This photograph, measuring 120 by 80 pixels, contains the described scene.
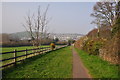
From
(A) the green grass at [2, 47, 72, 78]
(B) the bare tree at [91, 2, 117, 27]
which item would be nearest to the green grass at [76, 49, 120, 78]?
(A) the green grass at [2, 47, 72, 78]

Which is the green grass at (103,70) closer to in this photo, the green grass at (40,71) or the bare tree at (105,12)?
the green grass at (40,71)

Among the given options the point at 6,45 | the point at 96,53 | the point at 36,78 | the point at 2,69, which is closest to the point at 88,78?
the point at 36,78

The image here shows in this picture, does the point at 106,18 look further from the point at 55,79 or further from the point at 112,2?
the point at 55,79

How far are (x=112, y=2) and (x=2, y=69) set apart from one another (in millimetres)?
20091

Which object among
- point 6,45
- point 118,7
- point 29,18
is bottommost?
point 6,45

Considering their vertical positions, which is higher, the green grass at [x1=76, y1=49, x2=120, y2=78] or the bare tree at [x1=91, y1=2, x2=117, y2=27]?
the bare tree at [x1=91, y1=2, x2=117, y2=27]

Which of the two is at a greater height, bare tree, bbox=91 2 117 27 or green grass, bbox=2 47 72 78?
bare tree, bbox=91 2 117 27

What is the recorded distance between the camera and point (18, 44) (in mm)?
56125

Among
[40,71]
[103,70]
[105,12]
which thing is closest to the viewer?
[40,71]

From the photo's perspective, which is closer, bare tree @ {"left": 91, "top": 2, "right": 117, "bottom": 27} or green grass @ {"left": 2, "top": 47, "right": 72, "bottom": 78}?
green grass @ {"left": 2, "top": 47, "right": 72, "bottom": 78}

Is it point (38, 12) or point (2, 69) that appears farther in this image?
point (38, 12)

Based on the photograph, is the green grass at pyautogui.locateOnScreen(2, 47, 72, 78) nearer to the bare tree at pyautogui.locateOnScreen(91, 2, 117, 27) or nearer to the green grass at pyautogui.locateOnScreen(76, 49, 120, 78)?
the green grass at pyautogui.locateOnScreen(76, 49, 120, 78)

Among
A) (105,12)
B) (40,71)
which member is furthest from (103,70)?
(105,12)

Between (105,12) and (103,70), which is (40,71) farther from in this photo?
(105,12)
